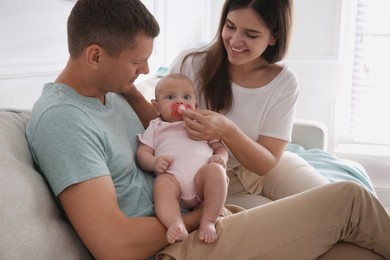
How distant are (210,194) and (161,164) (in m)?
0.18

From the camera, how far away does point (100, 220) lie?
3.63 feet

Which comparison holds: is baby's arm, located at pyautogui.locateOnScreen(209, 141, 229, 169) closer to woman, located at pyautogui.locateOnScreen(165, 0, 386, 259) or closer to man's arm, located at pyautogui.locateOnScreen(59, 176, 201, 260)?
woman, located at pyautogui.locateOnScreen(165, 0, 386, 259)

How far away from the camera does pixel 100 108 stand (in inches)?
52.6

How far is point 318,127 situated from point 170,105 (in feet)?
4.90

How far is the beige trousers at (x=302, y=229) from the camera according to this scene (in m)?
1.22

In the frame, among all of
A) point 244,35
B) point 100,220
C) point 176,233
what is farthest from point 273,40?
point 100,220

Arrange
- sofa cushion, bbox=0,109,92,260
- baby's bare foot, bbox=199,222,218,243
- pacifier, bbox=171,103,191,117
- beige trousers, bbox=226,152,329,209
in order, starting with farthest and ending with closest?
beige trousers, bbox=226,152,329,209
pacifier, bbox=171,103,191,117
baby's bare foot, bbox=199,222,218,243
sofa cushion, bbox=0,109,92,260

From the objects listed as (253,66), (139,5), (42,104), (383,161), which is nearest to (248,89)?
(253,66)

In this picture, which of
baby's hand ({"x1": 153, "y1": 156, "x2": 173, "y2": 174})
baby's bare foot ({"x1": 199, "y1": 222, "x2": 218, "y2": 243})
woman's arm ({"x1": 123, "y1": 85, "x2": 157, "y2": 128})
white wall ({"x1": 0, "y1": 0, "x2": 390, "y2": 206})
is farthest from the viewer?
white wall ({"x1": 0, "y1": 0, "x2": 390, "y2": 206})

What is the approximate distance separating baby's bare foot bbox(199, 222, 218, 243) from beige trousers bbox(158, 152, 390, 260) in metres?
0.02

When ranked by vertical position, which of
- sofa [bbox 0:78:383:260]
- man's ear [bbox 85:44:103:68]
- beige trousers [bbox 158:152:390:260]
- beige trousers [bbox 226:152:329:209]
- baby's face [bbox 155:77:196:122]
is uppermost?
man's ear [bbox 85:44:103:68]

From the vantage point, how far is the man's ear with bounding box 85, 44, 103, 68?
4.03 ft

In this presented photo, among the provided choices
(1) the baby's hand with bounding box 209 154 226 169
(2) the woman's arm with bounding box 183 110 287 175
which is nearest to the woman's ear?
(2) the woman's arm with bounding box 183 110 287 175

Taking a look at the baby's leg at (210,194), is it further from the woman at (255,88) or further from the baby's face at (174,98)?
the woman at (255,88)
